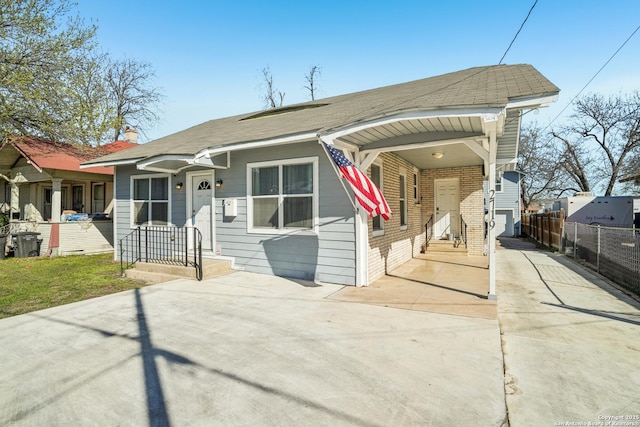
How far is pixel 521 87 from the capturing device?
4.80 metres

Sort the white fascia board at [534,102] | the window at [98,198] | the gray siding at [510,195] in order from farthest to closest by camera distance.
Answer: the gray siding at [510,195] → the window at [98,198] → the white fascia board at [534,102]

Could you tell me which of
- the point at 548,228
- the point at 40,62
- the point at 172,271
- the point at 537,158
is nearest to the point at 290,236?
the point at 172,271

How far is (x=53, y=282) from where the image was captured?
7242mm

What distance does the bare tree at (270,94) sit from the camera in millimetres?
26219

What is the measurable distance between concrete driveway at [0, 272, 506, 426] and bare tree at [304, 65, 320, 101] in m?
23.5

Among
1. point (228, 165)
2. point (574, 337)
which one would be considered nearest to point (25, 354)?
point (228, 165)

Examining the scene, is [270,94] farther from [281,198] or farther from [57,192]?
[281,198]

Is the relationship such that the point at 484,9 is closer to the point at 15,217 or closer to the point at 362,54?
the point at 362,54

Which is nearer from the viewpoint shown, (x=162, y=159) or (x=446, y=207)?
(x=162, y=159)

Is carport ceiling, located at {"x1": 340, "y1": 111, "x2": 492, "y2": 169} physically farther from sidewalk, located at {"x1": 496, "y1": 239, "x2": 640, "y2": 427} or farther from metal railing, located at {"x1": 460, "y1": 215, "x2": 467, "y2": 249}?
metal railing, located at {"x1": 460, "y1": 215, "x2": 467, "y2": 249}

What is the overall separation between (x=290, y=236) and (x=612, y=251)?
7.13m

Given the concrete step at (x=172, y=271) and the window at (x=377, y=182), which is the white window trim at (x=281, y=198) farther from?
the window at (x=377, y=182)

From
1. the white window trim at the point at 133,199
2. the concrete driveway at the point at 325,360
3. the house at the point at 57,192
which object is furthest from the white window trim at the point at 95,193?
the concrete driveway at the point at 325,360

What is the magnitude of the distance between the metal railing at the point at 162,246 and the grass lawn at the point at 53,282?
0.51 metres
